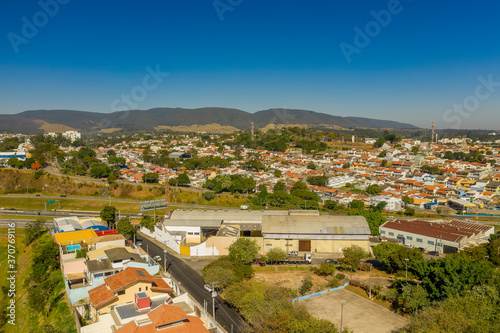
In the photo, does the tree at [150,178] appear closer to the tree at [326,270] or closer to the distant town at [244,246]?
the distant town at [244,246]

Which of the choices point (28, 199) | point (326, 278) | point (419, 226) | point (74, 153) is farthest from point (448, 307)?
point (74, 153)

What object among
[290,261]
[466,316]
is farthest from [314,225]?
[466,316]

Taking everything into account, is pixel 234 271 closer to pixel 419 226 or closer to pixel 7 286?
pixel 7 286

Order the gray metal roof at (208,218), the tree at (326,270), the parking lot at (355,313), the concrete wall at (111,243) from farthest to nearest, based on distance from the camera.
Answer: the gray metal roof at (208,218), the concrete wall at (111,243), the tree at (326,270), the parking lot at (355,313)

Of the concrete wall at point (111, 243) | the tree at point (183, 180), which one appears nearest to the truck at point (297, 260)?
the concrete wall at point (111, 243)

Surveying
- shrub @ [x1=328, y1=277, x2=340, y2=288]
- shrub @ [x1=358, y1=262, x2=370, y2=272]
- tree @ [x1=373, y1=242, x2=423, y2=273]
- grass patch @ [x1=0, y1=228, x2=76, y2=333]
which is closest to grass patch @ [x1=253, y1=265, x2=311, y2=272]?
shrub @ [x1=328, y1=277, x2=340, y2=288]

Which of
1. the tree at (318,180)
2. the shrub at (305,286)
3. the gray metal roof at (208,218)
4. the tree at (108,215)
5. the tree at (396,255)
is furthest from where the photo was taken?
the tree at (318,180)

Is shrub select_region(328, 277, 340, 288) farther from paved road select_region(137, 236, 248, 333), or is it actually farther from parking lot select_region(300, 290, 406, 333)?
paved road select_region(137, 236, 248, 333)

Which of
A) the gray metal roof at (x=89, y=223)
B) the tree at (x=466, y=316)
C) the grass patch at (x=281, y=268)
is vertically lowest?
the grass patch at (x=281, y=268)
